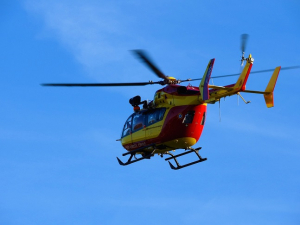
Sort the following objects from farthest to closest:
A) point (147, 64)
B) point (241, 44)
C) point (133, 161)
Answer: point (133, 161) < point (147, 64) < point (241, 44)

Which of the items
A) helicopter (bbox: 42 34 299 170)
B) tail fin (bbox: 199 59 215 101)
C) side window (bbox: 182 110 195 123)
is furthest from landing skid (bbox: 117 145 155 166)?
tail fin (bbox: 199 59 215 101)

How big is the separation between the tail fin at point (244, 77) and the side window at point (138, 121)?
6226 mm

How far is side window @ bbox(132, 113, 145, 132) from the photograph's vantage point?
35.9m

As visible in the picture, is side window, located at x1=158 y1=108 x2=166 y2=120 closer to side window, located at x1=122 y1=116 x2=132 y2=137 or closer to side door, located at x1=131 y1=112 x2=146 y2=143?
side door, located at x1=131 y1=112 x2=146 y2=143

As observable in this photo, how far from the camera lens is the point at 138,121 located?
36.2 m

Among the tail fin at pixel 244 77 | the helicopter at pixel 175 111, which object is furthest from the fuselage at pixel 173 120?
the tail fin at pixel 244 77

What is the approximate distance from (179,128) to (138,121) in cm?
328

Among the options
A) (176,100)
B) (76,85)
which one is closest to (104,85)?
(76,85)

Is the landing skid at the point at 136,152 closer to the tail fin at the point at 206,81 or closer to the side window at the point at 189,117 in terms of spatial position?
the side window at the point at 189,117

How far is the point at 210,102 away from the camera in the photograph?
3259cm

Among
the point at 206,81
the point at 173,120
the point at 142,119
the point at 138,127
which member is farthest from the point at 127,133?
the point at 206,81

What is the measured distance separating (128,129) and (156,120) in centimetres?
273

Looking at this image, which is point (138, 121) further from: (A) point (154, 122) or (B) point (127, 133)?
(A) point (154, 122)

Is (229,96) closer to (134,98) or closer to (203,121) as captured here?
(203,121)
